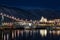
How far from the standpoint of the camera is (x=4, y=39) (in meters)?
129

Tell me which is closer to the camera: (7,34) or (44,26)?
(7,34)

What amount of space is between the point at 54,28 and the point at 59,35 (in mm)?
11849

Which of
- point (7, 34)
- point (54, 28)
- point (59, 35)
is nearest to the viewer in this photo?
point (7, 34)

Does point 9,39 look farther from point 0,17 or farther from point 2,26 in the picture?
point 0,17

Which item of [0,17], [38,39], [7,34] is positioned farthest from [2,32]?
[0,17]

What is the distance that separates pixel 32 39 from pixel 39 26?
12.9m

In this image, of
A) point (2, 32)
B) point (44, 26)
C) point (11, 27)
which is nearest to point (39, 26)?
point (44, 26)

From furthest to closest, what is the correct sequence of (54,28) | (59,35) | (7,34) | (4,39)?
(59,35) < (54,28) < (7,34) < (4,39)

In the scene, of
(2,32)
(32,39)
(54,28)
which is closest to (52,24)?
(54,28)

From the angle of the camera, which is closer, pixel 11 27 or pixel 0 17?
pixel 11 27

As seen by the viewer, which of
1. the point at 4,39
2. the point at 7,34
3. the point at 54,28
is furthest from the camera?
the point at 54,28

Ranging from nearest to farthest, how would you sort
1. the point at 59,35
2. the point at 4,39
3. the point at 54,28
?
the point at 4,39 < the point at 54,28 < the point at 59,35

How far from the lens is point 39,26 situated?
158 meters

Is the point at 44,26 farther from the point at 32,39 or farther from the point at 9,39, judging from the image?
the point at 9,39
